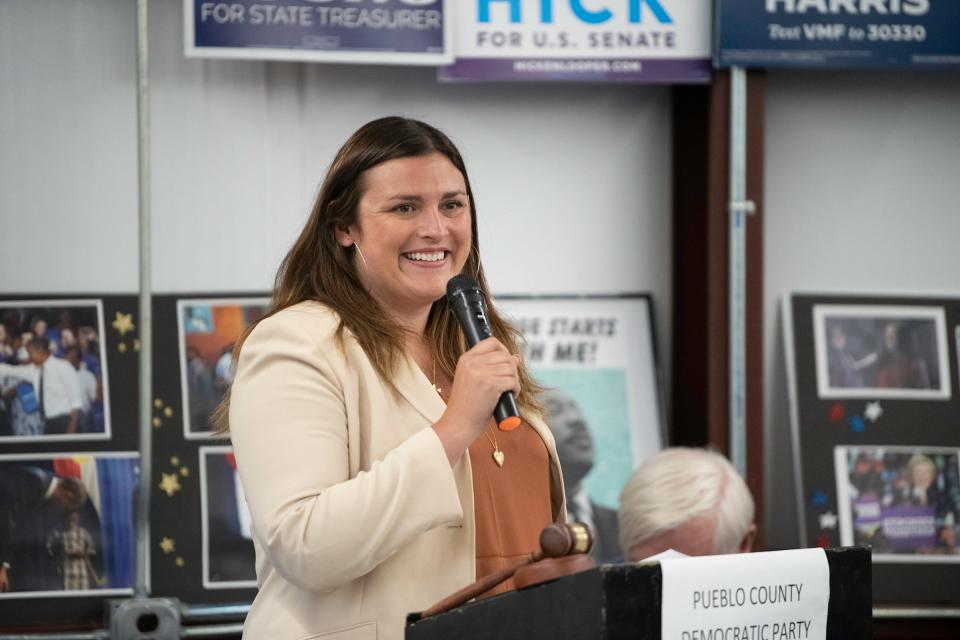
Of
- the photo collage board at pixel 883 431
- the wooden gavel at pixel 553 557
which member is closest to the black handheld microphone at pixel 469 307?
the wooden gavel at pixel 553 557

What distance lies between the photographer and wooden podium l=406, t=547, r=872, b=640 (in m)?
1.25

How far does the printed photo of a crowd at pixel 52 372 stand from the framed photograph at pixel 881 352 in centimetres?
207

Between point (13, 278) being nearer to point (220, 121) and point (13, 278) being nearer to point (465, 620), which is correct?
point (220, 121)

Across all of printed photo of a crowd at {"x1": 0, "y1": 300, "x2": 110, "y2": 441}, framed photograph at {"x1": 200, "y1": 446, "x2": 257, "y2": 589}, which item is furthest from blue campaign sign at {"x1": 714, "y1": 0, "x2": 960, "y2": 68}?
printed photo of a crowd at {"x1": 0, "y1": 300, "x2": 110, "y2": 441}

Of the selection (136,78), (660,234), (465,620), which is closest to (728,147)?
(660,234)

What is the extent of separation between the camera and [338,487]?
1.49 meters

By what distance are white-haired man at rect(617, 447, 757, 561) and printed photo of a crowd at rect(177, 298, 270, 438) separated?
1.56 metres

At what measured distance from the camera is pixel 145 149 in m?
3.36

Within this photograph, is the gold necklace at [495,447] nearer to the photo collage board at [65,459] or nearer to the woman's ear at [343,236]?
the woman's ear at [343,236]

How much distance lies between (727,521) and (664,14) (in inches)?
73.0

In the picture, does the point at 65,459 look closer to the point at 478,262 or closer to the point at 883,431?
the point at 478,262

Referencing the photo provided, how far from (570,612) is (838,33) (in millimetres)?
2836

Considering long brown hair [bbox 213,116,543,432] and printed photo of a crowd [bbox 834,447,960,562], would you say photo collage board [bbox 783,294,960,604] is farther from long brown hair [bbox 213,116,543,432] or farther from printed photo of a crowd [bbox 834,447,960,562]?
long brown hair [bbox 213,116,543,432]

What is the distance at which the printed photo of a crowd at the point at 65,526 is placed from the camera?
3479 millimetres
